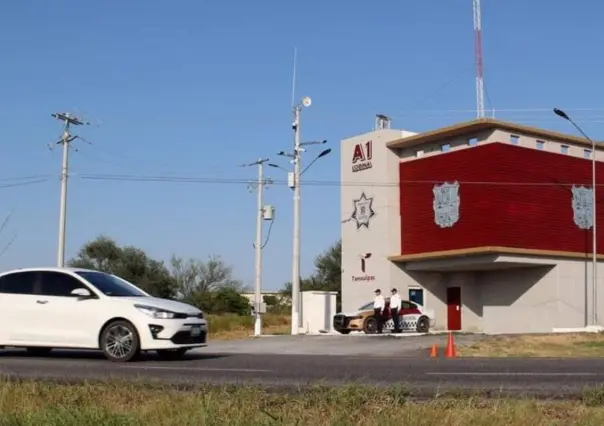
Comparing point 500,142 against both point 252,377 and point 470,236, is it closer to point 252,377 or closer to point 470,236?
point 470,236

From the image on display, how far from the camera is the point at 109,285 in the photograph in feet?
49.1

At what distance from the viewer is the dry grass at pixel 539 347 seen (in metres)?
21.7

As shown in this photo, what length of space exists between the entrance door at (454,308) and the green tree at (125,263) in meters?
30.2

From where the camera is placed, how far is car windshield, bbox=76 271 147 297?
14.7m

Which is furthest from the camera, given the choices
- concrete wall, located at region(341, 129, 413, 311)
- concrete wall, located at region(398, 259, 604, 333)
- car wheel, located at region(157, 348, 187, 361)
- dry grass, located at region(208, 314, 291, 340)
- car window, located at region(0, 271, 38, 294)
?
dry grass, located at region(208, 314, 291, 340)

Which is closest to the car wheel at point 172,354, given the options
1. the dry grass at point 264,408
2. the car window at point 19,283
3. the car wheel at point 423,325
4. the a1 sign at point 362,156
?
the car window at point 19,283

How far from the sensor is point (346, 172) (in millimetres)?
45344

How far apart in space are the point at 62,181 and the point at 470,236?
23.1 meters

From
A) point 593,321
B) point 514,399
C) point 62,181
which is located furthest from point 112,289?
point 62,181

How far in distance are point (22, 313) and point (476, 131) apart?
28.6 meters

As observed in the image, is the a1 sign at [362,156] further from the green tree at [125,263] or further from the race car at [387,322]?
the green tree at [125,263]

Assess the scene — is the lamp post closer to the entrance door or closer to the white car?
the entrance door

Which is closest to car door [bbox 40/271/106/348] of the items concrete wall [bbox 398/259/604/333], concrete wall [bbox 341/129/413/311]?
concrete wall [bbox 398/259/604/333]

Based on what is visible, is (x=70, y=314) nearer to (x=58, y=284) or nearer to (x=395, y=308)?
(x=58, y=284)
